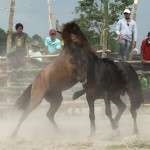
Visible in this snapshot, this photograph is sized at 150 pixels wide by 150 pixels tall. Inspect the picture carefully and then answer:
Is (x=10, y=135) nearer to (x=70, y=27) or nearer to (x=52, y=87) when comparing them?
(x=52, y=87)

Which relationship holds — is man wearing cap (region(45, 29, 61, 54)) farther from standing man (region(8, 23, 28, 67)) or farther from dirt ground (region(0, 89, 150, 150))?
dirt ground (region(0, 89, 150, 150))

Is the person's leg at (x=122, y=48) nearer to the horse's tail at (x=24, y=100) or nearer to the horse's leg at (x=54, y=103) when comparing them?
the horse's leg at (x=54, y=103)

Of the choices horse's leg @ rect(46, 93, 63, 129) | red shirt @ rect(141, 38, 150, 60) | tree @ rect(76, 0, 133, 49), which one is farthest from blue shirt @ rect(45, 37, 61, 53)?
tree @ rect(76, 0, 133, 49)

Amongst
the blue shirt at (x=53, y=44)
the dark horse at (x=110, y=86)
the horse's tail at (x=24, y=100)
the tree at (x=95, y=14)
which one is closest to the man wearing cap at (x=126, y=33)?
the blue shirt at (x=53, y=44)

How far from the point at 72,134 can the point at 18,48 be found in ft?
13.6

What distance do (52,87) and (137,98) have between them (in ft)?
5.41

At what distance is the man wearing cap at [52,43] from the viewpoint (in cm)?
1468

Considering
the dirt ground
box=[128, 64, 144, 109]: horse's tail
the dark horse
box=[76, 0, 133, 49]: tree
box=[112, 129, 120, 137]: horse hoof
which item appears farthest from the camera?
box=[76, 0, 133, 49]: tree

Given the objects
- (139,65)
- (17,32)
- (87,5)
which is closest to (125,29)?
(139,65)

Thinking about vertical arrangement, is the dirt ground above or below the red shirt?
below

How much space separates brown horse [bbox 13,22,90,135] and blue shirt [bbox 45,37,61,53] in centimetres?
368

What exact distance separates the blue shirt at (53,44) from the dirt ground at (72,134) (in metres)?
1.41

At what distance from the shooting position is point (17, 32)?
14.6m

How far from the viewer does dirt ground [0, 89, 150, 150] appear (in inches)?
356
